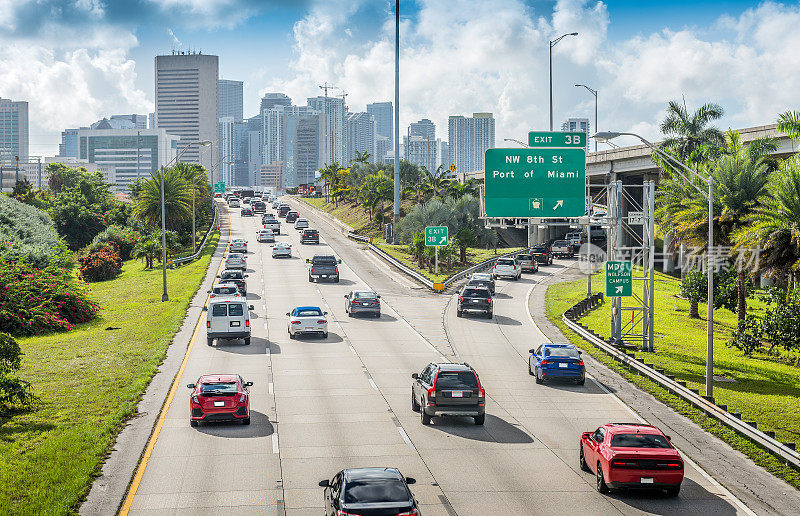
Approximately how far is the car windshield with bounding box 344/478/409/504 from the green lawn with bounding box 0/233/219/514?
590 cm

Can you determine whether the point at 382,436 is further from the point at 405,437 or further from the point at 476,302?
the point at 476,302

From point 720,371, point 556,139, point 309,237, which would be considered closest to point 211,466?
point 720,371

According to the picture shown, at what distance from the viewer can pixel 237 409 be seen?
942 inches

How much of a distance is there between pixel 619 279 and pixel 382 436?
63.7ft

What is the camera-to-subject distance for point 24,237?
7138cm

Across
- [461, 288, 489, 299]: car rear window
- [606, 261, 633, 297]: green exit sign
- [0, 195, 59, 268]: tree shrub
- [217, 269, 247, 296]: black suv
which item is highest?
[0, 195, 59, 268]: tree shrub

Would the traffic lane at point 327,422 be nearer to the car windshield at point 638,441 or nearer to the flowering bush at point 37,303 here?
the car windshield at point 638,441

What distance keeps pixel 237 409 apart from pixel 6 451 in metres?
5.93

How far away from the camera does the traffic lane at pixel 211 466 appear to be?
56.3ft

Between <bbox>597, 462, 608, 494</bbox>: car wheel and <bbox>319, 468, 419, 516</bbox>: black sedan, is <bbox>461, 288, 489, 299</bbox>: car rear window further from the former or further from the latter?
<bbox>319, 468, 419, 516</bbox>: black sedan

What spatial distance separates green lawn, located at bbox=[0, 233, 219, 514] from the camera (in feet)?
59.1

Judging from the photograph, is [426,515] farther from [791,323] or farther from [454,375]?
[791,323]

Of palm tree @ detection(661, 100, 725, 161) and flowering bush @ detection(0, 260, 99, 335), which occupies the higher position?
palm tree @ detection(661, 100, 725, 161)

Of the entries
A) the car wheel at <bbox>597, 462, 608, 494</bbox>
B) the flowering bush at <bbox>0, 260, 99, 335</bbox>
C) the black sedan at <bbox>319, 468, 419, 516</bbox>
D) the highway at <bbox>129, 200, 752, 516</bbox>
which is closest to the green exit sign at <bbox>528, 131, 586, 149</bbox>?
the highway at <bbox>129, 200, 752, 516</bbox>
